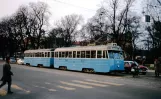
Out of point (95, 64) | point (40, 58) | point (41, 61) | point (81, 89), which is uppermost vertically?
point (40, 58)

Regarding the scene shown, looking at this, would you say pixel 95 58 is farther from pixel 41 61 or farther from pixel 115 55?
pixel 41 61

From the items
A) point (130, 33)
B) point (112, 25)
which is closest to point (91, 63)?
point (112, 25)

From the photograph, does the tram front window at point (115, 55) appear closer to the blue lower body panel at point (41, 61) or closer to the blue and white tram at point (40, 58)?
the blue and white tram at point (40, 58)

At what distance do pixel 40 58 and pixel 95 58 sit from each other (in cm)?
1465

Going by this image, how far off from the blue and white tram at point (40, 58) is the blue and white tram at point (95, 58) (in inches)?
200

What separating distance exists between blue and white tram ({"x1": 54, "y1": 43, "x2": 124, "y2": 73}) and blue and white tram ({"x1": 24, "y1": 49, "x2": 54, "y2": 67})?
5077 millimetres

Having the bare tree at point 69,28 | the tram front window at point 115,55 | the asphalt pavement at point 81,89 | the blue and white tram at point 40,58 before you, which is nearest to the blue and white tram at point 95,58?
the tram front window at point 115,55

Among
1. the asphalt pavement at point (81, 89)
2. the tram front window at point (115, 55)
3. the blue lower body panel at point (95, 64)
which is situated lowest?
the asphalt pavement at point (81, 89)

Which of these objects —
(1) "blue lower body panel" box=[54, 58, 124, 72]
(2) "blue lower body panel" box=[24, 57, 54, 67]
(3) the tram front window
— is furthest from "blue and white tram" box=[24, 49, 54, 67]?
(3) the tram front window

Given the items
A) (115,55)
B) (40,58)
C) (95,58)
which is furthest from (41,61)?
(115,55)

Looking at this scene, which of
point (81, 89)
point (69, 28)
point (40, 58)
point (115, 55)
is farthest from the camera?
point (69, 28)

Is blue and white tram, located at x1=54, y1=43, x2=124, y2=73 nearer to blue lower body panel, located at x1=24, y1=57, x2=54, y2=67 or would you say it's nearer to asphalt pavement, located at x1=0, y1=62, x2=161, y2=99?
blue lower body panel, located at x1=24, y1=57, x2=54, y2=67

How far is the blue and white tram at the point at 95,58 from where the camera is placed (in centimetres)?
2328

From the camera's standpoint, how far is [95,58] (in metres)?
24.3
